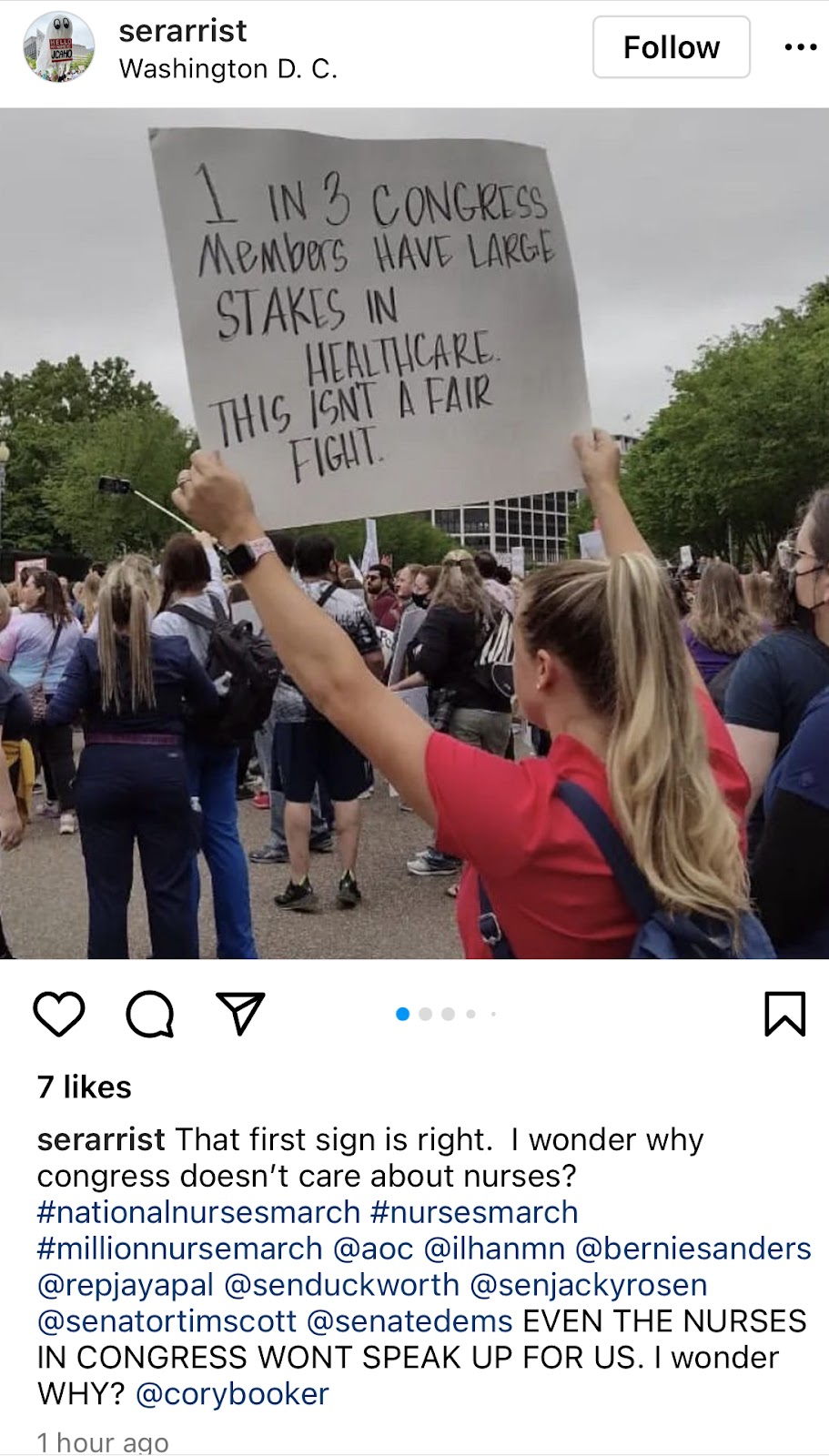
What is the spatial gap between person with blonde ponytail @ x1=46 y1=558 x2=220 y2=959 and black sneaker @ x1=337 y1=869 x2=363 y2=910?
190 centimetres

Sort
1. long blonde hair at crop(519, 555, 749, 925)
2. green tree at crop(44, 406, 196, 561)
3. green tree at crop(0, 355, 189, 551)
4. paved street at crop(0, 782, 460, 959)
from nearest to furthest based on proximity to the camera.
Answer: long blonde hair at crop(519, 555, 749, 925)
paved street at crop(0, 782, 460, 959)
green tree at crop(44, 406, 196, 561)
green tree at crop(0, 355, 189, 551)

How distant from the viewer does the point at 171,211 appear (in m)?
2.02

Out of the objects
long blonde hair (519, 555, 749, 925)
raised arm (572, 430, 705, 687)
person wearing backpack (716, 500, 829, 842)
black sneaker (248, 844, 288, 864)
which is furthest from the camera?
black sneaker (248, 844, 288, 864)

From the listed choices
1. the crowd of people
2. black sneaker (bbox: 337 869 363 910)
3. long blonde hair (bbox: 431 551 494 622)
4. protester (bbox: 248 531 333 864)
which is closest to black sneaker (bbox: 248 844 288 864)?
protester (bbox: 248 531 333 864)

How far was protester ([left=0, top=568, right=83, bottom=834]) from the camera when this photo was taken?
8.73m

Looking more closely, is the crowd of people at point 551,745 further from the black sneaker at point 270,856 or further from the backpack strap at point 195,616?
the black sneaker at point 270,856

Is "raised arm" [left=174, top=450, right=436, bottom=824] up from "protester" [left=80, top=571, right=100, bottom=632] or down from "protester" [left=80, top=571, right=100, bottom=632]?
up

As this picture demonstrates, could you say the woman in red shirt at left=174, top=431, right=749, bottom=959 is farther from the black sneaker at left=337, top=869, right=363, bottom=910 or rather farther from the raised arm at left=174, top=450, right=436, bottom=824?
the black sneaker at left=337, top=869, right=363, bottom=910

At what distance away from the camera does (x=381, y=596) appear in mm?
12836
